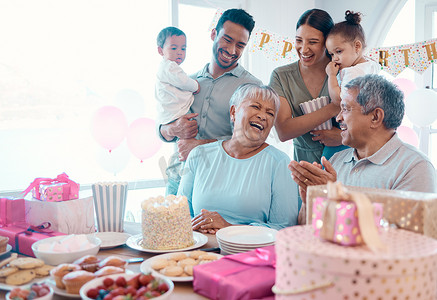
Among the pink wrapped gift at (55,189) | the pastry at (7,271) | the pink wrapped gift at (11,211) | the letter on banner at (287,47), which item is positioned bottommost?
the pastry at (7,271)

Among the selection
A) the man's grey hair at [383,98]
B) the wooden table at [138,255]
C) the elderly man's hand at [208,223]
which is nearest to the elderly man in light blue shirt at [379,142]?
the man's grey hair at [383,98]

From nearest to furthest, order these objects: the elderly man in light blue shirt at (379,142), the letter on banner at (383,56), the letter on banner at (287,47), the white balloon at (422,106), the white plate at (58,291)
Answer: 1. the white plate at (58,291)
2. the elderly man in light blue shirt at (379,142)
3. the letter on banner at (383,56)
4. the white balloon at (422,106)
5. the letter on banner at (287,47)

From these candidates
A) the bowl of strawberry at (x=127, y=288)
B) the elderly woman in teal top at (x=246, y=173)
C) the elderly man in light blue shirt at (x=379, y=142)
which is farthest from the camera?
the elderly woman in teal top at (x=246, y=173)

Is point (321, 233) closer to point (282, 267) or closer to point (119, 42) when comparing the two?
point (282, 267)

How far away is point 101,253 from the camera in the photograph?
144 cm

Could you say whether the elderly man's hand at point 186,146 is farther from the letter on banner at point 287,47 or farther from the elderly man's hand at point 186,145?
the letter on banner at point 287,47

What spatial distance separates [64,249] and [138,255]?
25 cm

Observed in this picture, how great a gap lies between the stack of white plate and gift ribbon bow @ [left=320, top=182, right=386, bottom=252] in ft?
1.76

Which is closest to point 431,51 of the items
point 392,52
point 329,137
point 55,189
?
point 392,52

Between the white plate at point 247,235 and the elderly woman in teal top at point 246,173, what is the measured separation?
0.33m

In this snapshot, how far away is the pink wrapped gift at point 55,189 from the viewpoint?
156 centimetres

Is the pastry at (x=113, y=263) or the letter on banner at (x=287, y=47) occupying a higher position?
the letter on banner at (x=287, y=47)

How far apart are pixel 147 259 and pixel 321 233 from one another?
66 cm

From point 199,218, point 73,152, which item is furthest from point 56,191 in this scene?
point 73,152
